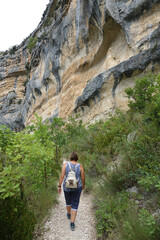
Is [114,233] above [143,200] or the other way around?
the other way around

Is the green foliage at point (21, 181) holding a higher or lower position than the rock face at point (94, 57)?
lower

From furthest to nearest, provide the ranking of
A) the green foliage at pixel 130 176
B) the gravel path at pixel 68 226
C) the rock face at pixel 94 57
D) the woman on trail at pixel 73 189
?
the rock face at pixel 94 57 < the woman on trail at pixel 73 189 < the gravel path at pixel 68 226 < the green foliage at pixel 130 176

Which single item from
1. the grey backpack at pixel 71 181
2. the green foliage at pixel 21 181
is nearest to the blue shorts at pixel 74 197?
the grey backpack at pixel 71 181

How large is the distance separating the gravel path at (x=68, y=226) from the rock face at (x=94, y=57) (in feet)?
21.5

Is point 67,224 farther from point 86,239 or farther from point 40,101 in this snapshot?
point 40,101

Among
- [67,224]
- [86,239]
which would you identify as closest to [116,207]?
[86,239]

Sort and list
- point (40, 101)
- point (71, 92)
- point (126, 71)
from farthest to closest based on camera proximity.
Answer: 1. point (40, 101)
2. point (71, 92)
3. point (126, 71)

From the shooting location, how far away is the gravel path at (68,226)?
272 cm

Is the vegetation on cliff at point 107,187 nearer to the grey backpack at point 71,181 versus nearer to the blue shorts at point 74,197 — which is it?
the blue shorts at point 74,197

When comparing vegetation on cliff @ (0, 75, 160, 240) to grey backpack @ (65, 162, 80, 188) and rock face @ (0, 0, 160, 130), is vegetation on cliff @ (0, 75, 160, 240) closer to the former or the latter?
grey backpack @ (65, 162, 80, 188)

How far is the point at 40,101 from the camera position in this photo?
18797 mm

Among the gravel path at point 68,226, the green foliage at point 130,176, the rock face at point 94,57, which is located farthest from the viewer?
the rock face at point 94,57

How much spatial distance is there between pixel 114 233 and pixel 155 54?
7917mm

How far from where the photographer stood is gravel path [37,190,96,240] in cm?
272
